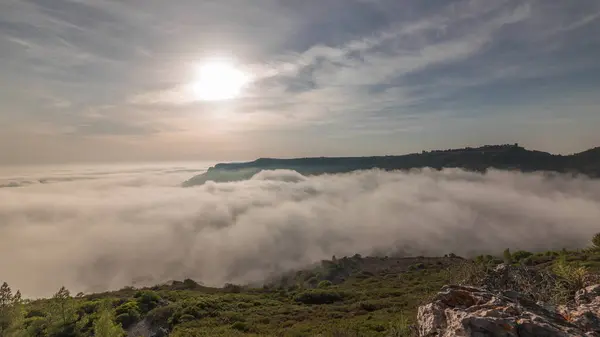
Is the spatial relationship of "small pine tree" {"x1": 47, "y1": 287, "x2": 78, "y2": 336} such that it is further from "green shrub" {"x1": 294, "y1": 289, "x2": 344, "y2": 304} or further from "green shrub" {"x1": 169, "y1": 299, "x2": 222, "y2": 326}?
"green shrub" {"x1": 294, "y1": 289, "x2": 344, "y2": 304}

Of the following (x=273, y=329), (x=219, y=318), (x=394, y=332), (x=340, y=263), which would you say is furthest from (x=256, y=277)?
(x=394, y=332)

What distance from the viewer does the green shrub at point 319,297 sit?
221ft

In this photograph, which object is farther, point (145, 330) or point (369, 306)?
point (369, 306)

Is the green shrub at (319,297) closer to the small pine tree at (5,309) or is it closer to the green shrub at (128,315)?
the green shrub at (128,315)

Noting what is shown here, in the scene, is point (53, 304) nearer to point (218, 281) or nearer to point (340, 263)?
point (340, 263)

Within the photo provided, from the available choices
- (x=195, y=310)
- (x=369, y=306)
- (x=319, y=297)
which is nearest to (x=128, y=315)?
(x=195, y=310)

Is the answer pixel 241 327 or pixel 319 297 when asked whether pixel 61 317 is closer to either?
pixel 241 327

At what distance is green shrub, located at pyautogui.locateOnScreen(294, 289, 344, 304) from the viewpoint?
6725 cm

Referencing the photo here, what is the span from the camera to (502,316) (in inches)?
451

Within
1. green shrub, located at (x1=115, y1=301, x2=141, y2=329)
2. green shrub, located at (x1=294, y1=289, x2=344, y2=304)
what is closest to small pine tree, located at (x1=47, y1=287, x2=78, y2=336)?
green shrub, located at (x1=115, y1=301, x2=141, y2=329)

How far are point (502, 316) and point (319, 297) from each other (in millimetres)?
61843

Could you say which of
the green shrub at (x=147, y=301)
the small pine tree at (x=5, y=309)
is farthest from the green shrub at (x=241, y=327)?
the small pine tree at (x=5, y=309)

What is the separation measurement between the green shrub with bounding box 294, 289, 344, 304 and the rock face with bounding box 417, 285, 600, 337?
184 feet

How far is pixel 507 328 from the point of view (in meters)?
10.8
